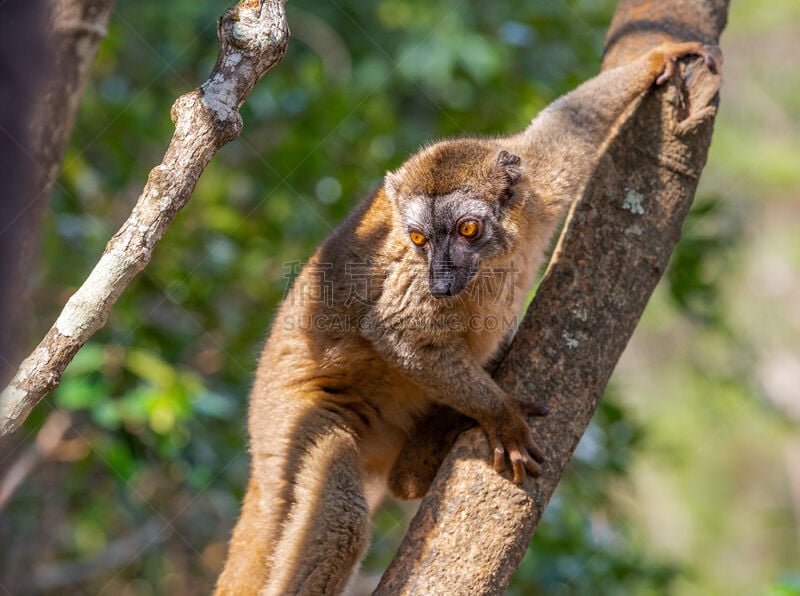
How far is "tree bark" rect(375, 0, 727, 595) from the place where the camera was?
12.7 ft

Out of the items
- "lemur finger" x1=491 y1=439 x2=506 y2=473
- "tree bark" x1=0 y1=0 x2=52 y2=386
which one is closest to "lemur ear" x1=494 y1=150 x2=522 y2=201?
"lemur finger" x1=491 y1=439 x2=506 y2=473

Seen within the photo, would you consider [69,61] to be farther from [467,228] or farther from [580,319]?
[580,319]

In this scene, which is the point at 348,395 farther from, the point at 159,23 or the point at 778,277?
the point at 778,277

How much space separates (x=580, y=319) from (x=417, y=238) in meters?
1.02

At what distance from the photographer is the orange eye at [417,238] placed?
4.89 m

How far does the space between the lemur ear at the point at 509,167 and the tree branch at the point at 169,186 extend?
174 centimetres

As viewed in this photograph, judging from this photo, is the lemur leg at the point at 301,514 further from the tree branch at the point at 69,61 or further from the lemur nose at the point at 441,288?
the tree branch at the point at 69,61

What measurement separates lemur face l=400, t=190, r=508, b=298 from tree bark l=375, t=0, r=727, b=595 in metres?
0.42

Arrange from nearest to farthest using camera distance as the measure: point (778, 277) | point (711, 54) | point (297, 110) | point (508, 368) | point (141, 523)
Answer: point (508, 368) → point (711, 54) → point (297, 110) → point (141, 523) → point (778, 277)

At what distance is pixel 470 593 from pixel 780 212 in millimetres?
21512

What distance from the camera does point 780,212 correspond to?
22.9 meters

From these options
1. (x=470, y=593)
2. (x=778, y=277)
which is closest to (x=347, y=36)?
(x=470, y=593)

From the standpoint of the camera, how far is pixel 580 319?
442 cm

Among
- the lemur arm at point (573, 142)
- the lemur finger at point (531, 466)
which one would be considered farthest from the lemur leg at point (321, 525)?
the lemur finger at point (531, 466)
